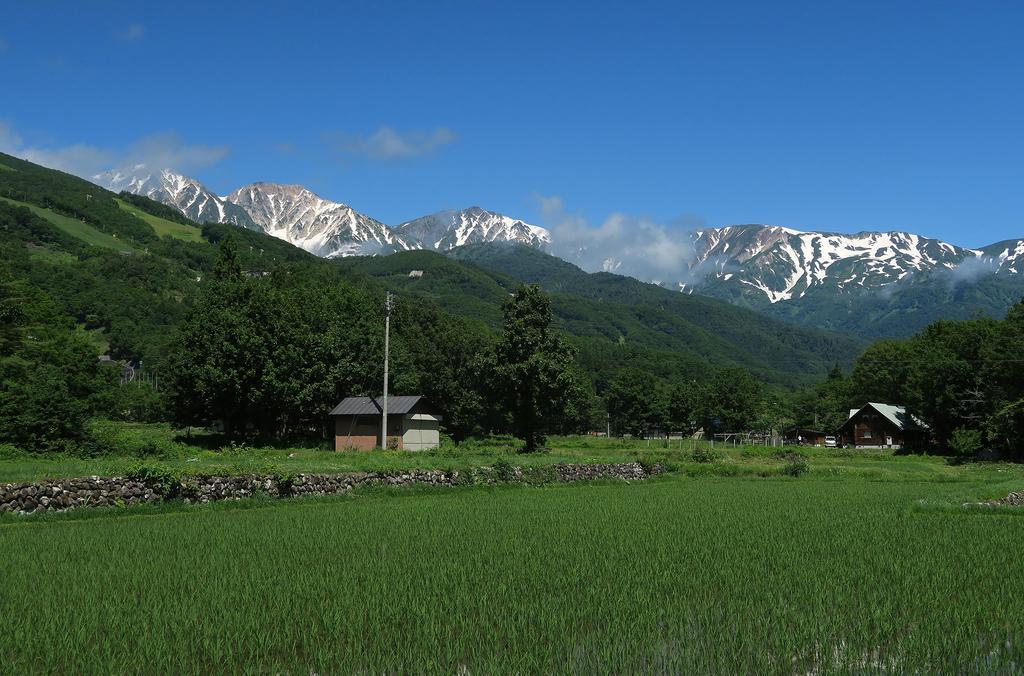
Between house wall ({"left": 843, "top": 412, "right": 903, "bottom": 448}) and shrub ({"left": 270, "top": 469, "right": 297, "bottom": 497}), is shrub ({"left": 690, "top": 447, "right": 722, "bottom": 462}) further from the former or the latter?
house wall ({"left": 843, "top": 412, "right": 903, "bottom": 448})

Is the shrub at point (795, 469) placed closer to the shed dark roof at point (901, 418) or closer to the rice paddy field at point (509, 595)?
the rice paddy field at point (509, 595)

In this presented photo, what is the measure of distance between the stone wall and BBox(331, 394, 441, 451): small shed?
20.4 m

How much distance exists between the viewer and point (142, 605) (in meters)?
9.26

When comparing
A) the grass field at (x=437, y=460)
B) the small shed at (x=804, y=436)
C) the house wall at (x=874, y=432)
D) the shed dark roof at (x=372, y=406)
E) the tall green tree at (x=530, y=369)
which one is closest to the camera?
the grass field at (x=437, y=460)

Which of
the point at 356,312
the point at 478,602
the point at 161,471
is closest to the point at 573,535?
the point at 478,602

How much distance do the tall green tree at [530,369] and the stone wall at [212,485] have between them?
17533 mm

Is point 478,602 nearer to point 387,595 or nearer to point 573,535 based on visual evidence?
point 387,595

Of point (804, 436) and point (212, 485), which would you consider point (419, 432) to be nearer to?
point (212, 485)

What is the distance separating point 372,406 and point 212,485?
1194 inches

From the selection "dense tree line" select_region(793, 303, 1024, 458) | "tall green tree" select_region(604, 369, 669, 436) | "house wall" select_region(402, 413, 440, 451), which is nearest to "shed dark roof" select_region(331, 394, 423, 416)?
"house wall" select_region(402, 413, 440, 451)

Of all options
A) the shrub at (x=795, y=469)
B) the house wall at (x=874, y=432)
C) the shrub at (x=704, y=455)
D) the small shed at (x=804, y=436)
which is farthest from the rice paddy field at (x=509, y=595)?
the small shed at (x=804, y=436)

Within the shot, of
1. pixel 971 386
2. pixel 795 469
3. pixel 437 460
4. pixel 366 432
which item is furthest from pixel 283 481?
pixel 971 386

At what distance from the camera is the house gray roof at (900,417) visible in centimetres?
7562

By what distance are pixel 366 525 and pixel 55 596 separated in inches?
344
